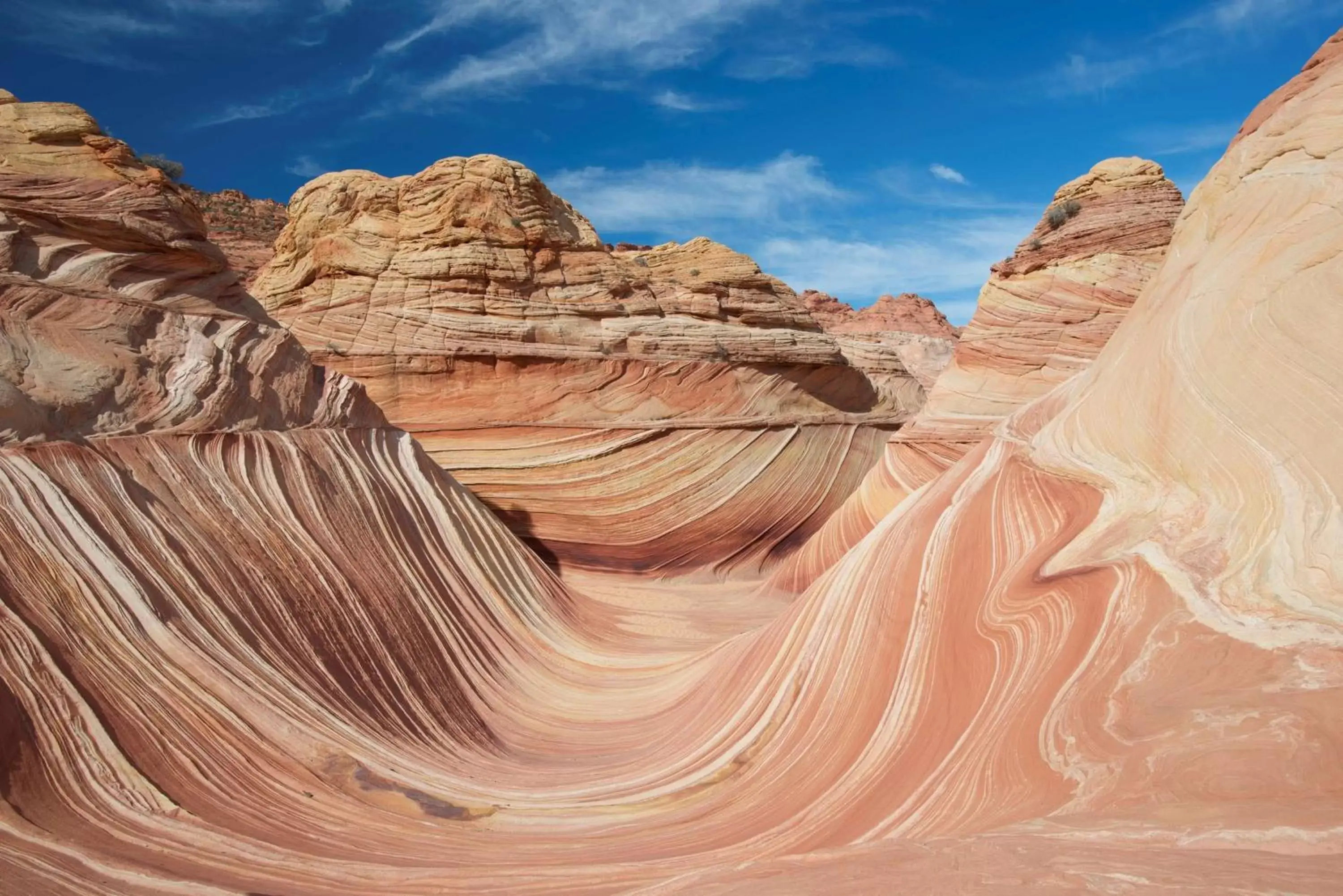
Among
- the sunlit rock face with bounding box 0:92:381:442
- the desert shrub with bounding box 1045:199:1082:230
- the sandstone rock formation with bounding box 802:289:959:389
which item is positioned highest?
the sandstone rock formation with bounding box 802:289:959:389

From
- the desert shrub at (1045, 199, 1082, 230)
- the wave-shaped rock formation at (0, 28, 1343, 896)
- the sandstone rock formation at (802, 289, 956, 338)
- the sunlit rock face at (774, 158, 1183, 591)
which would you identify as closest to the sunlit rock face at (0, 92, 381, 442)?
the wave-shaped rock formation at (0, 28, 1343, 896)

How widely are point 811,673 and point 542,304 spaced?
26.1ft

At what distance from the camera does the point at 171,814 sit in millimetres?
3102

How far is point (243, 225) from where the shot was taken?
78.3 feet

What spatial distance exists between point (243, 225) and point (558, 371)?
16.8m

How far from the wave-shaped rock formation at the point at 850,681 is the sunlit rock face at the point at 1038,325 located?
3852 mm

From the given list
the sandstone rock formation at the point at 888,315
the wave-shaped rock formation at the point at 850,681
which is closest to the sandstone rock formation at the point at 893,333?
the sandstone rock formation at the point at 888,315

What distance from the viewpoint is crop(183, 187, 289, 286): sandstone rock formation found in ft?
65.1

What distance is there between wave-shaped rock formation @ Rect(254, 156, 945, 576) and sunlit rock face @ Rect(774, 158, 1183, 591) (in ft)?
5.08

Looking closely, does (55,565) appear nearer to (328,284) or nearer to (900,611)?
(900,611)

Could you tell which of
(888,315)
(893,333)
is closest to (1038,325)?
(893,333)

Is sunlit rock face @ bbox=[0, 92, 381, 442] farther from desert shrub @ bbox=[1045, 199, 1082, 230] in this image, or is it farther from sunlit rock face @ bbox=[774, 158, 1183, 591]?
desert shrub @ bbox=[1045, 199, 1082, 230]

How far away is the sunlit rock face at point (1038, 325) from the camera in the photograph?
9.59m

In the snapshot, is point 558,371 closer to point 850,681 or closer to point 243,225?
point 850,681
